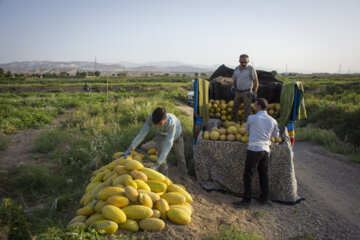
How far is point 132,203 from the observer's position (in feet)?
11.3

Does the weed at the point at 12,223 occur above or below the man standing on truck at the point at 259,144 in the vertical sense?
below

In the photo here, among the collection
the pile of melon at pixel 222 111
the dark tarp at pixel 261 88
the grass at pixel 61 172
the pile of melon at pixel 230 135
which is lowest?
the grass at pixel 61 172

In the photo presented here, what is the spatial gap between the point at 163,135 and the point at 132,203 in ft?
5.84

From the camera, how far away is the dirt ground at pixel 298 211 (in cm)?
381

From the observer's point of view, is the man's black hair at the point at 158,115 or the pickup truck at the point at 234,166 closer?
the man's black hair at the point at 158,115

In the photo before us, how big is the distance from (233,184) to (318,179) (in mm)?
2522

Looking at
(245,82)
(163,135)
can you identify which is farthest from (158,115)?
(245,82)

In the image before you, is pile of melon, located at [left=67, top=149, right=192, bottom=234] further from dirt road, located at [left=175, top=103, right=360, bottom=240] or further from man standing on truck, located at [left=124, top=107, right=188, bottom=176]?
dirt road, located at [left=175, top=103, right=360, bottom=240]

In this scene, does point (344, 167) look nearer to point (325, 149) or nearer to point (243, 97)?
point (325, 149)

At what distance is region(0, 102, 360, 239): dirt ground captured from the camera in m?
3.81

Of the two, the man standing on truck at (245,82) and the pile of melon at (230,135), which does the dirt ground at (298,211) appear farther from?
the man standing on truck at (245,82)

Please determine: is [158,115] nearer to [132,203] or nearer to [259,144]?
[132,203]

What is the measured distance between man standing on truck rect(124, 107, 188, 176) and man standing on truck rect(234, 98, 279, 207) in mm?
1418

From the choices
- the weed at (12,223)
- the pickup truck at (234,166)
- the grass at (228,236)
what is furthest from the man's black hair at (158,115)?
the weed at (12,223)
